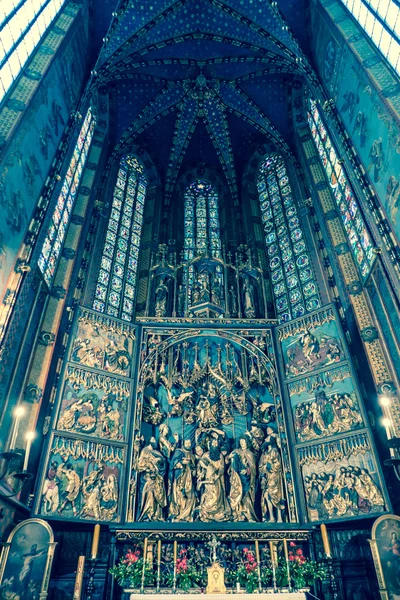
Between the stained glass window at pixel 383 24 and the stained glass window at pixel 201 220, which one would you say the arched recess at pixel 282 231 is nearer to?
the stained glass window at pixel 201 220

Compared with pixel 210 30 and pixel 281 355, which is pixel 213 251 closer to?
pixel 281 355

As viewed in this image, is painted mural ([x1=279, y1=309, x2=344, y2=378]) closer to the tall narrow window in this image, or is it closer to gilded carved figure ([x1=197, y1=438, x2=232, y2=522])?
gilded carved figure ([x1=197, y1=438, x2=232, y2=522])

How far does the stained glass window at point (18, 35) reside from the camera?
395 inches

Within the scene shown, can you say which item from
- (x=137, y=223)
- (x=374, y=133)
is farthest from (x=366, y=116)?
(x=137, y=223)

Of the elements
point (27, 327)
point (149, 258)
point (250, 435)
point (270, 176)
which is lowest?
point (250, 435)

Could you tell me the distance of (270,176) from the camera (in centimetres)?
1938

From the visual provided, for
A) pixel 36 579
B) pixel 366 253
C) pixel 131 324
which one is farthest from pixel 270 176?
pixel 36 579

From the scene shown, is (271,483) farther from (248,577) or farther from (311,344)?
(311,344)

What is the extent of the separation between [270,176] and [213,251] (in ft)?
15.0

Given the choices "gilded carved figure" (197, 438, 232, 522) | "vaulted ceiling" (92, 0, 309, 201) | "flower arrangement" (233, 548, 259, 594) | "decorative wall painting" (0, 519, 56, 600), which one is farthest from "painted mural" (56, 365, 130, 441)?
"vaulted ceiling" (92, 0, 309, 201)

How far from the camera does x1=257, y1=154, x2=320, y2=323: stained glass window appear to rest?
48.0 feet

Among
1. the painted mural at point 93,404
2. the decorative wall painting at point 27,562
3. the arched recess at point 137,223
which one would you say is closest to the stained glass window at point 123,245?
the arched recess at point 137,223

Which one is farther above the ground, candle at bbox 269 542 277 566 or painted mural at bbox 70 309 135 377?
painted mural at bbox 70 309 135 377

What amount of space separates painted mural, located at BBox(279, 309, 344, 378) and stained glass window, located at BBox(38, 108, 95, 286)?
669cm
